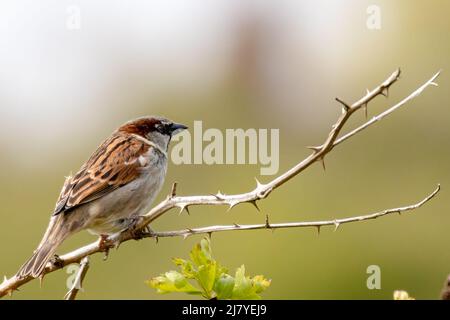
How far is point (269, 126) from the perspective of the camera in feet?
43.1

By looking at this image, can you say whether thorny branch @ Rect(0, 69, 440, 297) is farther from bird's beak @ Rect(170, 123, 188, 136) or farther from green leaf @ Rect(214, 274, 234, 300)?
bird's beak @ Rect(170, 123, 188, 136)

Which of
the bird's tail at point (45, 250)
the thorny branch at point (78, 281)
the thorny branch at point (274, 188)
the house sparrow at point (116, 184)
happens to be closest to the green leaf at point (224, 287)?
the thorny branch at point (274, 188)

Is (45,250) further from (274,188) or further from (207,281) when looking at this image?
(207,281)

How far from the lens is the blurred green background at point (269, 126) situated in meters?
8.69

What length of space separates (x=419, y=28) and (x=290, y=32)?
4.24m

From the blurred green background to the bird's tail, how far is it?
6.58 feet

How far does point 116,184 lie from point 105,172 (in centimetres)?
8

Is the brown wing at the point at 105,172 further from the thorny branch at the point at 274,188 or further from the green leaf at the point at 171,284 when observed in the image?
the green leaf at the point at 171,284

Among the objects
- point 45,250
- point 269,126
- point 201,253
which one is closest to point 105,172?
point 45,250

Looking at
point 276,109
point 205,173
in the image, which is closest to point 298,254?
point 205,173

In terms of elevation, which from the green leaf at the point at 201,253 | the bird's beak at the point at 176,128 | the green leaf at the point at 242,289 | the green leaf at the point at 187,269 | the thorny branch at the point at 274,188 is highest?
the bird's beak at the point at 176,128

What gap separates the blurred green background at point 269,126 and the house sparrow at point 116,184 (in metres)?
1.27

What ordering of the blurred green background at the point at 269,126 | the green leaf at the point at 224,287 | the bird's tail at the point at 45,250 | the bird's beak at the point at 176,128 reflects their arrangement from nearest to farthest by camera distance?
the green leaf at the point at 224,287 < the bird's tail at the point at 45,250 < the bird's beak at the point at 176,128 < the blurred green background at the point at 269,126

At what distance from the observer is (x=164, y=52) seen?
56.2ft
